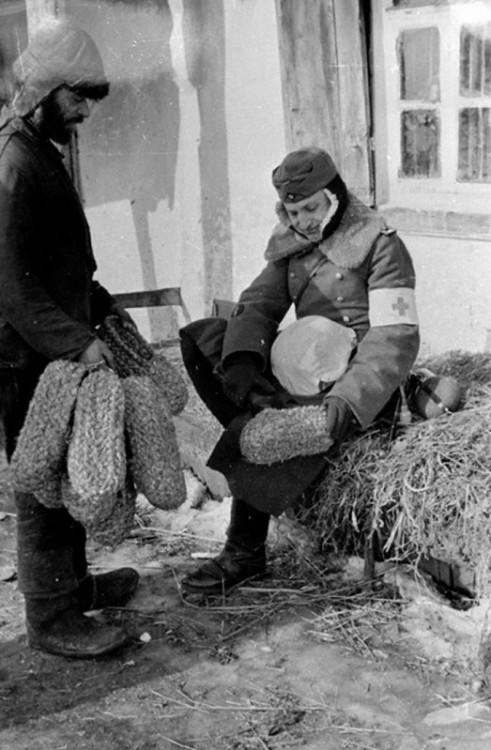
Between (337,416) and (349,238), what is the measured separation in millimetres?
825

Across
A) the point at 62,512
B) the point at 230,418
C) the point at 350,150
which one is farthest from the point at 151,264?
the point at 62,512

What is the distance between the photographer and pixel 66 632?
414cm

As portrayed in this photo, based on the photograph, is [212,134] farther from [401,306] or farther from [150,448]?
[150,448]

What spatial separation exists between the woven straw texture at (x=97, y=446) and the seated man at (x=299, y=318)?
819 millimetres

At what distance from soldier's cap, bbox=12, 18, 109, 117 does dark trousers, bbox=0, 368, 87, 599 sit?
1049mm

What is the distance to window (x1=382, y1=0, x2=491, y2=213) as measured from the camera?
225 inches

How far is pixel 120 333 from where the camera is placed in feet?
14.2

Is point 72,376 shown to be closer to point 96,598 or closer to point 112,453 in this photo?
point 112,453

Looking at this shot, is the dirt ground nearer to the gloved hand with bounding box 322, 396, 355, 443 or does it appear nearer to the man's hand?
the gloved hand with bounding box 322, 396, 355, 443

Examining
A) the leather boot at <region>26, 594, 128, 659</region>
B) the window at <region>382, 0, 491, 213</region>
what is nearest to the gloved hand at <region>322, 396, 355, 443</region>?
the leather boot at <region>26, 594, 128, 659</region>

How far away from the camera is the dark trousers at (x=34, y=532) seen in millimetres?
4047

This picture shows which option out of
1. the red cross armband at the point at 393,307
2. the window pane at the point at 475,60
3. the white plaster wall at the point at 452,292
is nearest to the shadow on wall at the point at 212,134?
the white plaster wall at the point at 452,292

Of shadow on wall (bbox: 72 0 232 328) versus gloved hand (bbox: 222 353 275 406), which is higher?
shadow on wall (bbox: 72 0 232 328)

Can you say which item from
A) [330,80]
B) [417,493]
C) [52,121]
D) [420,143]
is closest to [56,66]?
[52,121]
